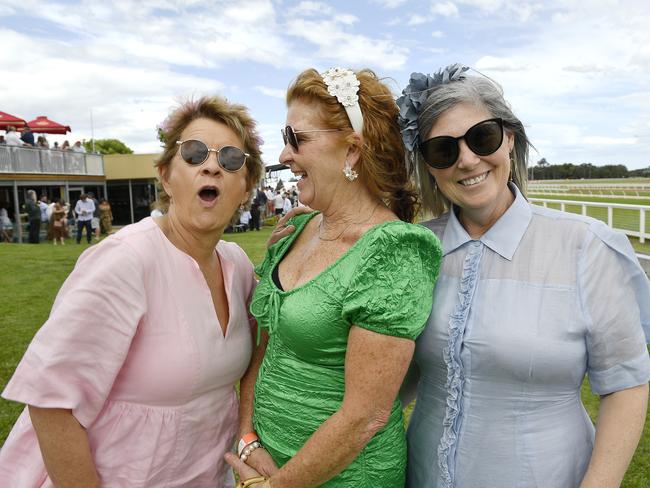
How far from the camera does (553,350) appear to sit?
180cm

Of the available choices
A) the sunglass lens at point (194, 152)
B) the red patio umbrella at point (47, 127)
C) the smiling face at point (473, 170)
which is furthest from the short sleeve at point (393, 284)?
the red patio umbrella at point (47, 127)

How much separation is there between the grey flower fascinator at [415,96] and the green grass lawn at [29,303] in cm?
339

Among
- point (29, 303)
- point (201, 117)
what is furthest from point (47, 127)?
point (201, 117)

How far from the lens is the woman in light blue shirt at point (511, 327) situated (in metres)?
1.81

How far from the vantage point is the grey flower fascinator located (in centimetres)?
204

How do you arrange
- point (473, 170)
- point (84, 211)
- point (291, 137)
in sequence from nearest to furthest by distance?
point (473, 170) → point (291, 137) → point (84, 211)

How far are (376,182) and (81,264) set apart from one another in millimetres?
1146

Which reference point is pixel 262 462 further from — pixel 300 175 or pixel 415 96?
pixel 415 96

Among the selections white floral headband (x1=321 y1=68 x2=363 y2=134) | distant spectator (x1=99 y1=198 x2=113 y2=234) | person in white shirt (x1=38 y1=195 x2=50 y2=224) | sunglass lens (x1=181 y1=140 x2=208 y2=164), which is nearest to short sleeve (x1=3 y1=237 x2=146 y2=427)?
sunglass lens (x1=181 y1=140 x2=208 y2=164)

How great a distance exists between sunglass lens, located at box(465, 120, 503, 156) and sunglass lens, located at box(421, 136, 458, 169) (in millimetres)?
59

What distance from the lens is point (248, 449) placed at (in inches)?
86.8

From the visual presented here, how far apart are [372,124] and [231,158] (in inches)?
24.5

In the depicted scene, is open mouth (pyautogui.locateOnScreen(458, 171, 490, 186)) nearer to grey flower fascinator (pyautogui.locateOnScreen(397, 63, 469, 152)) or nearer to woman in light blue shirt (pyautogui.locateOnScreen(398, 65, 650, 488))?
woman in light blue shirt (pyautogui.locateOnScreen(398, 65, 650, 488))

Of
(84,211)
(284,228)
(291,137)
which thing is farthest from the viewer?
(84,211)
